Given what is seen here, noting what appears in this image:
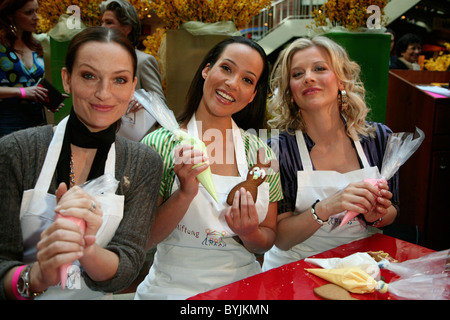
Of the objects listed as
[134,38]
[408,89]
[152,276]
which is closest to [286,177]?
[152,276]

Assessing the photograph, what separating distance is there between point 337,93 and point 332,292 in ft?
4.25

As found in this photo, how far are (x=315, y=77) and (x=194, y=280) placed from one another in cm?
122

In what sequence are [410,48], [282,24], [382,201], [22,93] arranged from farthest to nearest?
[282,24] → [410,48] → [22,93] → [382,201]

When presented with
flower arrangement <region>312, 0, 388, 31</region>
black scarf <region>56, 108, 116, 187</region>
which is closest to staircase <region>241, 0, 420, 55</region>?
flower arrangement <region>312, 0, 388, 31</region>

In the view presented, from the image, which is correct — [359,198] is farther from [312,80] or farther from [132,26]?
[132,26]

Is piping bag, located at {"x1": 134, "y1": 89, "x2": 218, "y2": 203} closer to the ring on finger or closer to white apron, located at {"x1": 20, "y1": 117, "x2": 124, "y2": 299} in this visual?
white apron, located at {"x1": 20, "y1": 117, "x2": 124, "y2": 299}

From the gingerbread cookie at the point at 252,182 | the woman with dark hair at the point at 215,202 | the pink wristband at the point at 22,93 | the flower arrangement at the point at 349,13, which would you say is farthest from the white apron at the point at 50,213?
the flower arrangement at the point at 349,13

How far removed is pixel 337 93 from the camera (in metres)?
2.22

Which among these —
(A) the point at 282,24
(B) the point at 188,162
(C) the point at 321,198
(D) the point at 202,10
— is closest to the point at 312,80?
(C) the point at 321,198

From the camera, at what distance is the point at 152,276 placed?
5.82ft

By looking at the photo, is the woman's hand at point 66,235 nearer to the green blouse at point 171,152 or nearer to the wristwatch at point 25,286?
the wristwatch at point 25,286

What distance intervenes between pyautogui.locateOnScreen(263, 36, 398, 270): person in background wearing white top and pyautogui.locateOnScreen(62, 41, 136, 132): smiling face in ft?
3.30

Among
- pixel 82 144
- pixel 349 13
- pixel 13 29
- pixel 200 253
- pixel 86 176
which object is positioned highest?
pixel 349 13
